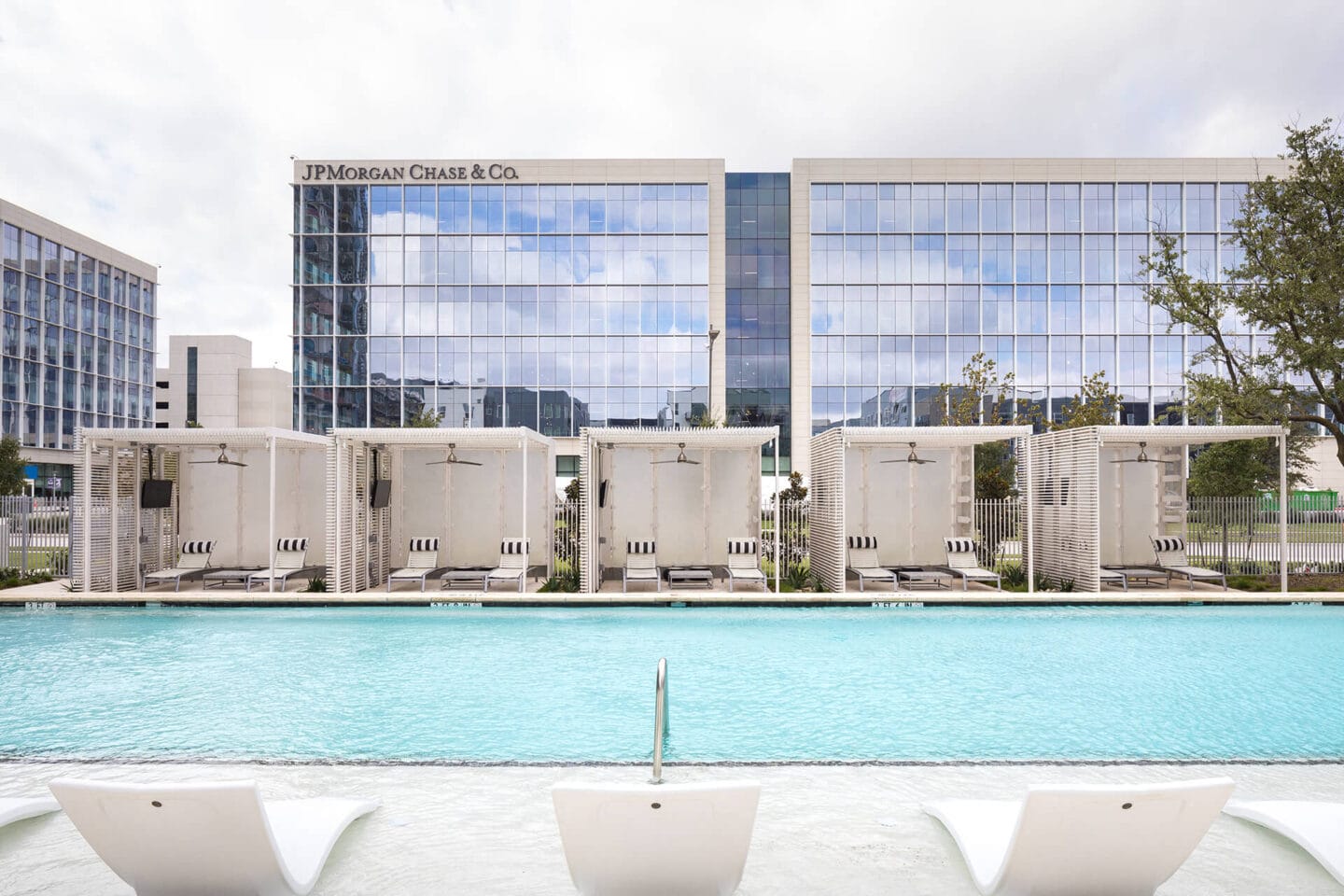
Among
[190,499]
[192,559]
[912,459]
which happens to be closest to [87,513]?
[192,559]

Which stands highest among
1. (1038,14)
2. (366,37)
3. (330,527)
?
(1038,14)

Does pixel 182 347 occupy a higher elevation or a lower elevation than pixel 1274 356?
higher

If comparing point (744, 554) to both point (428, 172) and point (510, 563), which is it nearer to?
point (510, 563)

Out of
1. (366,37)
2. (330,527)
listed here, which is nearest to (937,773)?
(330,527)

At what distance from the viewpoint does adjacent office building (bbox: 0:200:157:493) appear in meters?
48.2

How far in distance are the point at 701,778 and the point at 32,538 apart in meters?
16.8

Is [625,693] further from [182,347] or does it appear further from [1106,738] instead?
[182,347]

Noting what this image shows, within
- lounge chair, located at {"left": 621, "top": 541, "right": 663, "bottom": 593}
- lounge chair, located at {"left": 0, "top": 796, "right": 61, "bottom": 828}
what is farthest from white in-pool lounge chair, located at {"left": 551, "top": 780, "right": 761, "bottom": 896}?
lounge chair, located at {"left": 621, "top": 541, "right": 663, "bottom": 593}

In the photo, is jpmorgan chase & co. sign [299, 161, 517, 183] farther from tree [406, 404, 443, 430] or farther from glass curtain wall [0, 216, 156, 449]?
glass curtain wall [0, 216, 156, 449]

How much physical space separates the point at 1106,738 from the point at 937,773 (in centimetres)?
211

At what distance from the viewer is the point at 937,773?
495cm

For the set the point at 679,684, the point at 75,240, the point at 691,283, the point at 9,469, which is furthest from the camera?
the point at 75,240

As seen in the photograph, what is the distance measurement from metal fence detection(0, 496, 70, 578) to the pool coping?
308 centimetres

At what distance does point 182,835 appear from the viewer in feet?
8.57
